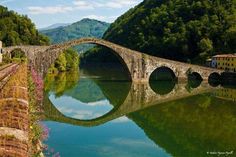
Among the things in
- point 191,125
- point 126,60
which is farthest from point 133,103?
point 126,60

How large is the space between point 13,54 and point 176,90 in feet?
115

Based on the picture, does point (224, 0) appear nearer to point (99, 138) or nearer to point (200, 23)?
point (200, 23)

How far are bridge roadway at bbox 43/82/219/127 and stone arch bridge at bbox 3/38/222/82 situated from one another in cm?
403

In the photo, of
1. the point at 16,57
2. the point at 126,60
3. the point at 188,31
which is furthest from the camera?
the point at 188,31

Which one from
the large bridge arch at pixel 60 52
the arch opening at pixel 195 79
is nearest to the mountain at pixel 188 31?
the arch opening at pixel 195 79

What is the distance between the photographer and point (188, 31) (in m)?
102

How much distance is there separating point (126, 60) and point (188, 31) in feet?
121

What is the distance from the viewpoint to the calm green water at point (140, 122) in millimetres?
23734

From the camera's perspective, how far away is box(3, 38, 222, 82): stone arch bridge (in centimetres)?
6469

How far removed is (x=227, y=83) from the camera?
219 ft

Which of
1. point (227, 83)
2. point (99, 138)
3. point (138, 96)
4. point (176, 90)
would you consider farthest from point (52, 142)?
point (227, 83)

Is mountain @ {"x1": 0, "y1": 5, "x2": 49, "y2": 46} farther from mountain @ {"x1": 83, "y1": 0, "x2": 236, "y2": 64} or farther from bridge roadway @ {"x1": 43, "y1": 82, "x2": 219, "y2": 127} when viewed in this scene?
bridge roadway @ {"x1": 43, "y1": 82, "x2": 219, "y2": 127}

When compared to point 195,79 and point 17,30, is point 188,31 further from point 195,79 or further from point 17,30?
point 17,30

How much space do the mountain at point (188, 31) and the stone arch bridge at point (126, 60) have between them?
19629 mm
